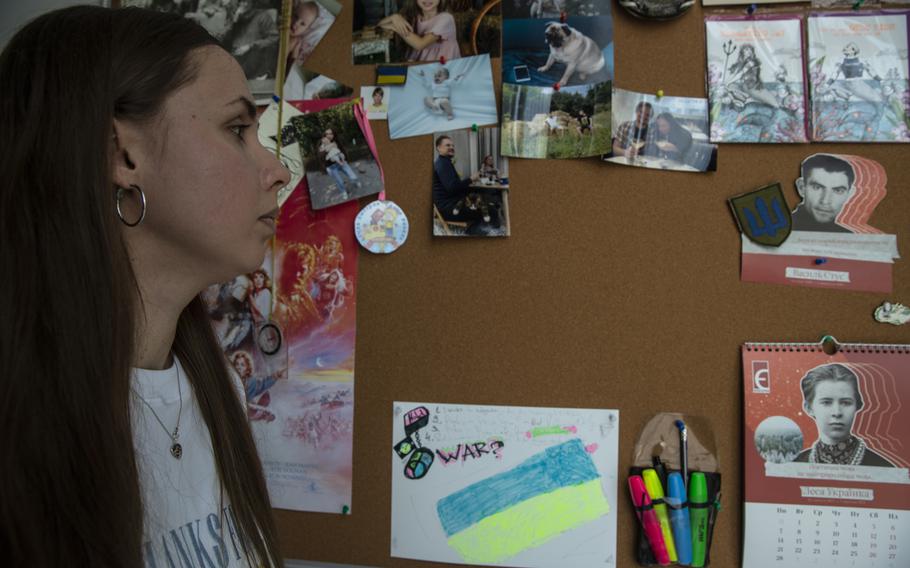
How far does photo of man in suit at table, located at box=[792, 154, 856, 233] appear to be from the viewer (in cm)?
72

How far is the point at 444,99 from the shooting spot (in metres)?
0.81

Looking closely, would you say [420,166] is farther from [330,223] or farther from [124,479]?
[124,479]

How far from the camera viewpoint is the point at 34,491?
42cm

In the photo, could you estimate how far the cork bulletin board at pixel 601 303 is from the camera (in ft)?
2.39

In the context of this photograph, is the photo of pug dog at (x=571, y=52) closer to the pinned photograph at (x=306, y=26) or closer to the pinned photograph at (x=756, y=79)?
the pinned photograph at (x=756, y=79)

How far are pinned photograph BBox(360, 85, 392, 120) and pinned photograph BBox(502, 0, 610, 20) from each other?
19cm

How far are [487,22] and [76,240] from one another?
556mm

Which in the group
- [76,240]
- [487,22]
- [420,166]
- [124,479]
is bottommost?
[124,479]

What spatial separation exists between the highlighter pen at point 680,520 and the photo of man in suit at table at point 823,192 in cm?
33

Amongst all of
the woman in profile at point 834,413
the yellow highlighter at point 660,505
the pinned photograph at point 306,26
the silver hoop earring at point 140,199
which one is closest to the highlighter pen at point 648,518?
the yellow highlighter at point 660,505

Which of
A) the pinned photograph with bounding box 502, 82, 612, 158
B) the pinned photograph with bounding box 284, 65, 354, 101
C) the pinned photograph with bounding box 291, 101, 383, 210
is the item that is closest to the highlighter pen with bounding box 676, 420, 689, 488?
the pinned photograph with bounding box 502, 82, 612, 158

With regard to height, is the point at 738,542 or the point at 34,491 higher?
the point at 34,491

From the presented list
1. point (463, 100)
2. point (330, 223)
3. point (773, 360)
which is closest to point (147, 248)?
point (330, 223)

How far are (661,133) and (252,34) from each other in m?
0.57
